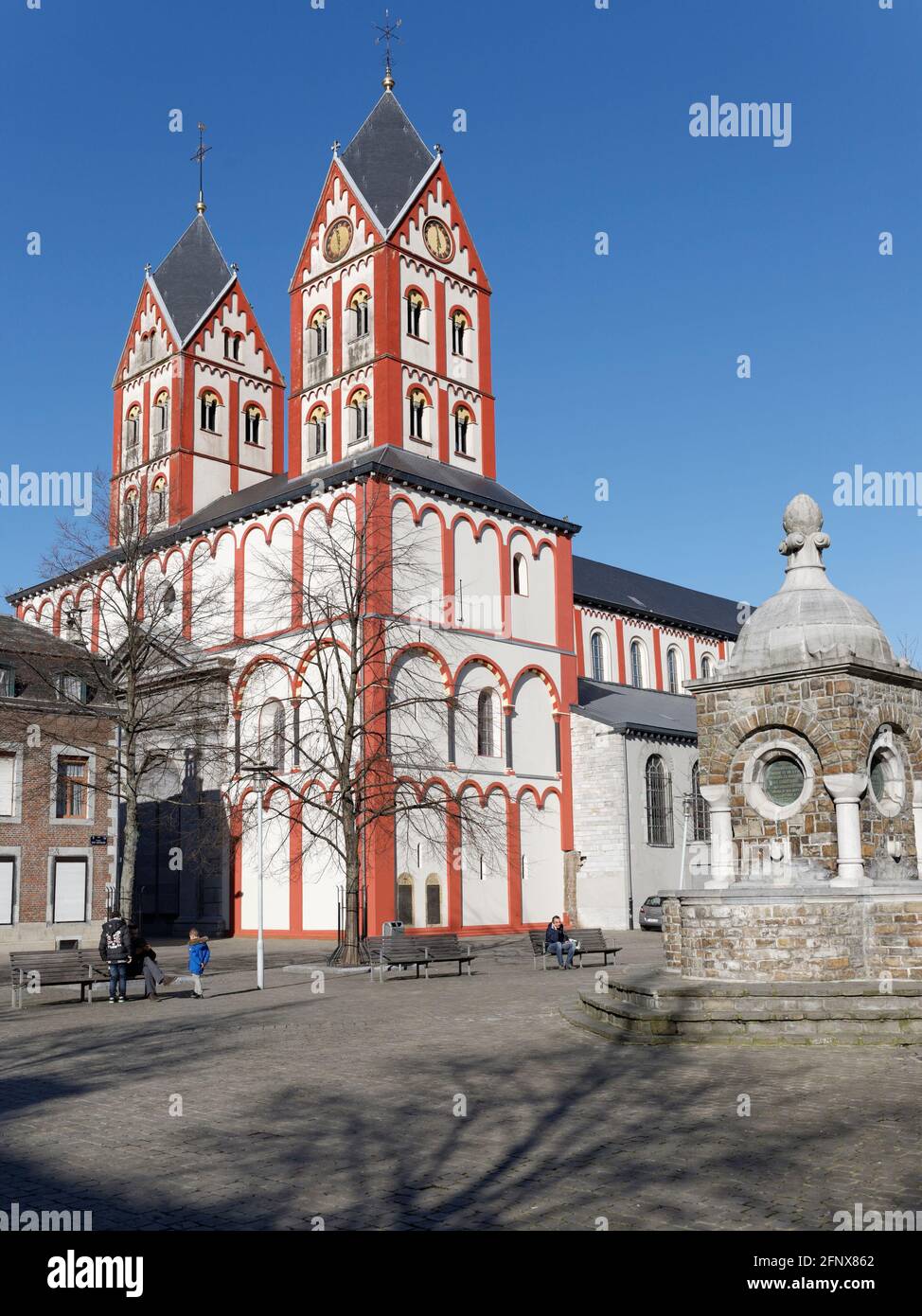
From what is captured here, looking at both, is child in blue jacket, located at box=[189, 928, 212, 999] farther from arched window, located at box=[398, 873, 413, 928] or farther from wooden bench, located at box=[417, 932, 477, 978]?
arched window, located at box=[398, 873, 413, 928]

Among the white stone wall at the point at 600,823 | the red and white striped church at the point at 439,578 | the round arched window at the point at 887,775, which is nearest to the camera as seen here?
the round arched window at the point at 887,775

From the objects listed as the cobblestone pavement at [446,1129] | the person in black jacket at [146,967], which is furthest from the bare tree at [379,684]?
the cobblestone pavement at [446,1129]

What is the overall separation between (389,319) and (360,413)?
356 centimetres

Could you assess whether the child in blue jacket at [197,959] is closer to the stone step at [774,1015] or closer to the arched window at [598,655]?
the stone step at [774,1015]

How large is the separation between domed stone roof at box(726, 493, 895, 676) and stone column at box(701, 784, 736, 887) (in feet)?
5.80

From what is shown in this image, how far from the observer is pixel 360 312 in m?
44.6

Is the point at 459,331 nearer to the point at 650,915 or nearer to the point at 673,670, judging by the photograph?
the point at 673,670

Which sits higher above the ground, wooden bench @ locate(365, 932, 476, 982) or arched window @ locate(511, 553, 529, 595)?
arched window @ locate(511, 553, 529, 595)

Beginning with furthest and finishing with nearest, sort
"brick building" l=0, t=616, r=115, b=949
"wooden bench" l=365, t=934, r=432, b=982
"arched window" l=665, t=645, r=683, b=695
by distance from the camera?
"arched window" l=665, t=645, r=683, b=695
"brick building" l=0, t=616, r=115, b=949
"wooden bench" l=365, t=934, r=432, b=982

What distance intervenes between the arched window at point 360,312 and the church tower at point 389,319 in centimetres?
5

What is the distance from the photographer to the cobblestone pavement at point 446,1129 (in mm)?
6832

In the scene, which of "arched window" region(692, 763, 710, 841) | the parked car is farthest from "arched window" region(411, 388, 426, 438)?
the parked car

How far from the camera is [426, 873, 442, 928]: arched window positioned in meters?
38.3

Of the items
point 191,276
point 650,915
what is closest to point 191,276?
point 191,276
